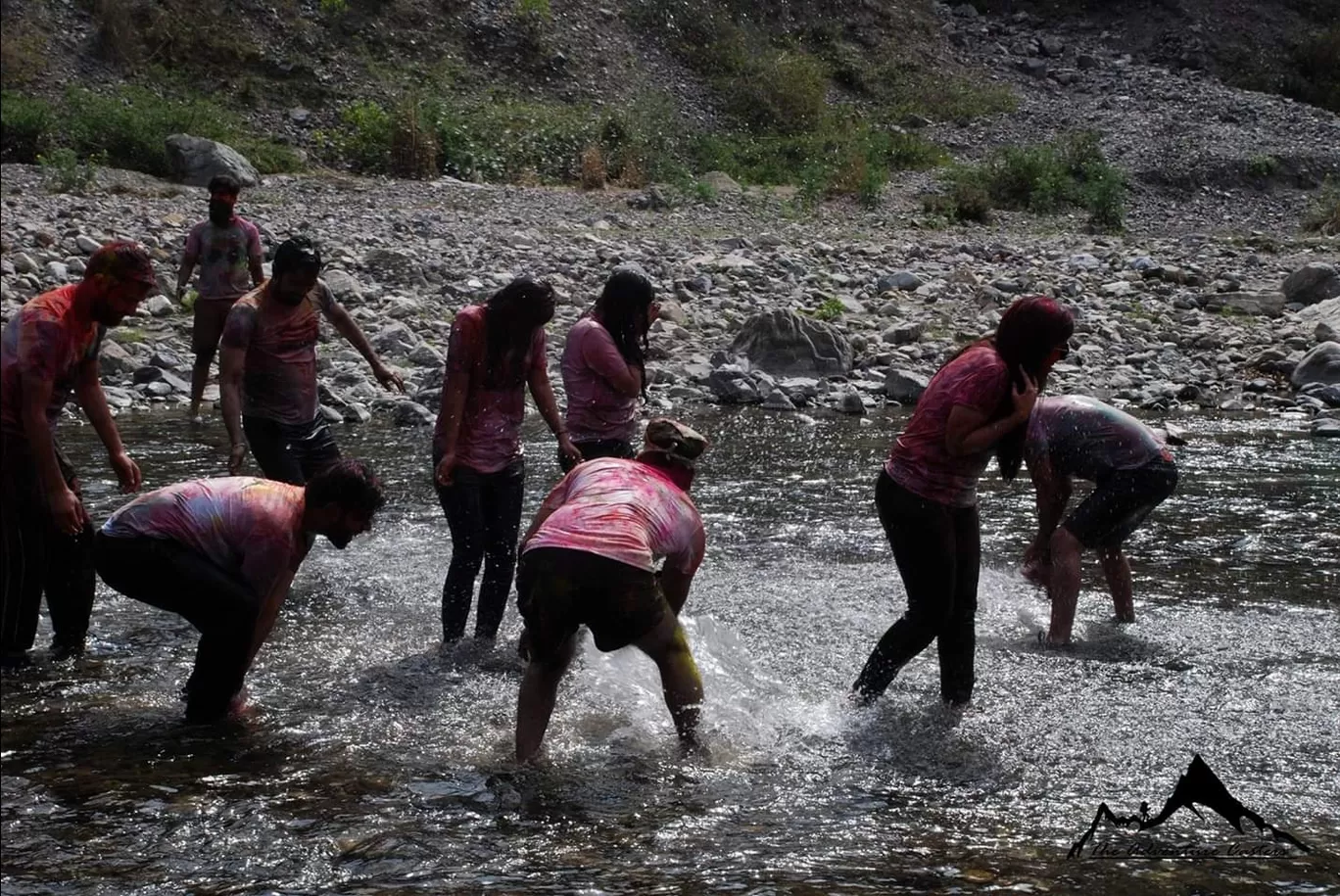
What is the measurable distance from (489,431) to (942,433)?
6.11 feet

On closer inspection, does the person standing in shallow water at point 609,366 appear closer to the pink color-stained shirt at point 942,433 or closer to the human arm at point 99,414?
the pink color-stained shirt at point 942,433

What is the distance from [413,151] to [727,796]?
838 inches

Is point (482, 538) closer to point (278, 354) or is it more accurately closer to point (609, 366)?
point (609, 366)

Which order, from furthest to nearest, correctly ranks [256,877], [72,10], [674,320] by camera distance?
1. [72,10]
2. [674,320]
3. [256,877]

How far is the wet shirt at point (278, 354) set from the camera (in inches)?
269

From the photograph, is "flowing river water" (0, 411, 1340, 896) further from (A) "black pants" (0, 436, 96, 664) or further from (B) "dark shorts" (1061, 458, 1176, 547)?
(B) "dark shorts" (1061, 458, 1176, 547)

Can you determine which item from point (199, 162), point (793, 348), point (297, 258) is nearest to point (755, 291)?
point (793, 348)

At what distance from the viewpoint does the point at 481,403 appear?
6.13 m

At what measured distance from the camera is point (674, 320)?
1548 centimetres

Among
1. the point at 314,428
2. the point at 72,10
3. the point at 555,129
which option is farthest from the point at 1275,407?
the point at 72,10

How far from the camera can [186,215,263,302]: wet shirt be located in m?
10.8

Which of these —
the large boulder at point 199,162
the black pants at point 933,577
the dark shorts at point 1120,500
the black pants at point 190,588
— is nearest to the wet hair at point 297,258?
the black pants at point 190,588

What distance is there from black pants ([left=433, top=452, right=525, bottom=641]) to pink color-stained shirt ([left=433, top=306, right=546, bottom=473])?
7 centimetres

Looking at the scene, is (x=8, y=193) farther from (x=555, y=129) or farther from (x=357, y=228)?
(x=555, y=129)
